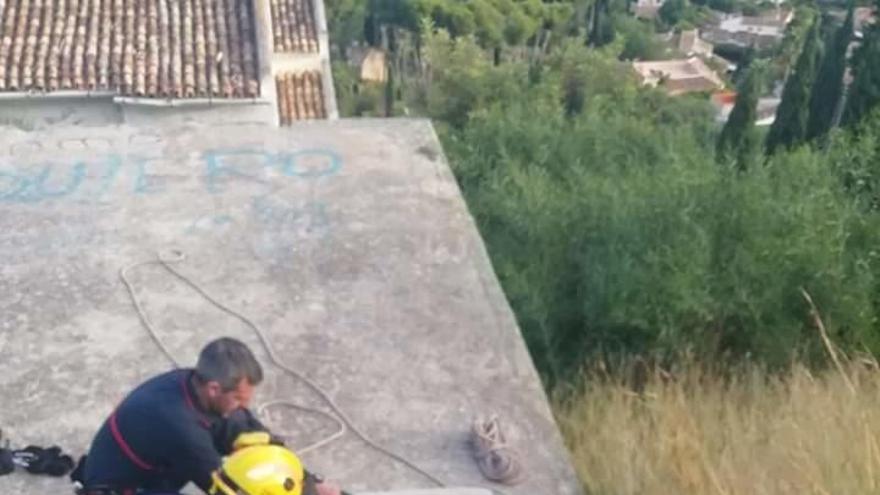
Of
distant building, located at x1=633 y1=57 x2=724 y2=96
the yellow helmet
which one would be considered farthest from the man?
distant building, located at x1=633 y1=57 x2=724 y2=96

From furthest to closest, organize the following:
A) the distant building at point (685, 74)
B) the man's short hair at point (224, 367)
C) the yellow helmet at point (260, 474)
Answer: the distant building at point (685, 74) < the man's short hair at point (224, 367) < the yellow helmet at point (260, 474)

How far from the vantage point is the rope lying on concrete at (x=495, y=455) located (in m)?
4.32

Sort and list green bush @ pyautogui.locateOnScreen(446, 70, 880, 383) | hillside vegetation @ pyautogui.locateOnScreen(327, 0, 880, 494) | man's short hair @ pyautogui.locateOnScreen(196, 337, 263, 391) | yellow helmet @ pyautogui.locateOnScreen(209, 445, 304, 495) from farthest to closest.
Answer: green bush @ pyautogui.locateOnScreen(446, 70, 880, 383) → hillside vegetation @ pyautogui.locateOnScreen(327, 0, 880, 494) → man's short hair @ pyautogui.locateOnScreen(196, 337, 263, 391) → yellow helmet @ pyautogui.locateOnScreen(209, 445, 304, 495)

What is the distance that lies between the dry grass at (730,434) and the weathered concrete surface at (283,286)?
0.35m

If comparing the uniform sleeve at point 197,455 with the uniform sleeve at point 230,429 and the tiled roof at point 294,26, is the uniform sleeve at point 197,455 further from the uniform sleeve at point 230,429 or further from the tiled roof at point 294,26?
the tiled roof at point 294,26

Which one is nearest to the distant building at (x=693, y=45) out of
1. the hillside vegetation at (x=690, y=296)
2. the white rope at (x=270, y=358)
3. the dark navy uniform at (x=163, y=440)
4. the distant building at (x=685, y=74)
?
the distant building at (x=685, y=74)

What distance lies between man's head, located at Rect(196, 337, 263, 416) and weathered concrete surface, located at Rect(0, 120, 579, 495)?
0.88 metres

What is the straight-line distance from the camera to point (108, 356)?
5.07m

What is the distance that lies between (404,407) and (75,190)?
2780 mm

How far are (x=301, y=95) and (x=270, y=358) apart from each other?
939 cm

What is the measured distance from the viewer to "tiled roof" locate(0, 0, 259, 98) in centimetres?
1222

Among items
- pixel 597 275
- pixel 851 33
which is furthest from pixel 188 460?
pixel 851 33

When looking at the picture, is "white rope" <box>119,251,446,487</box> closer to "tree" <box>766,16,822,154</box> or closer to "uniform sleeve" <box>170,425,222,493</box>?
"uniform sleeve" <box>170,425,222,493</box>

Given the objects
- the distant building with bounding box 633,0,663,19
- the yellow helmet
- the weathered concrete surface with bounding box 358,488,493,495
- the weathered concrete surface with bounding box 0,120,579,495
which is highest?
the yellow helmet
